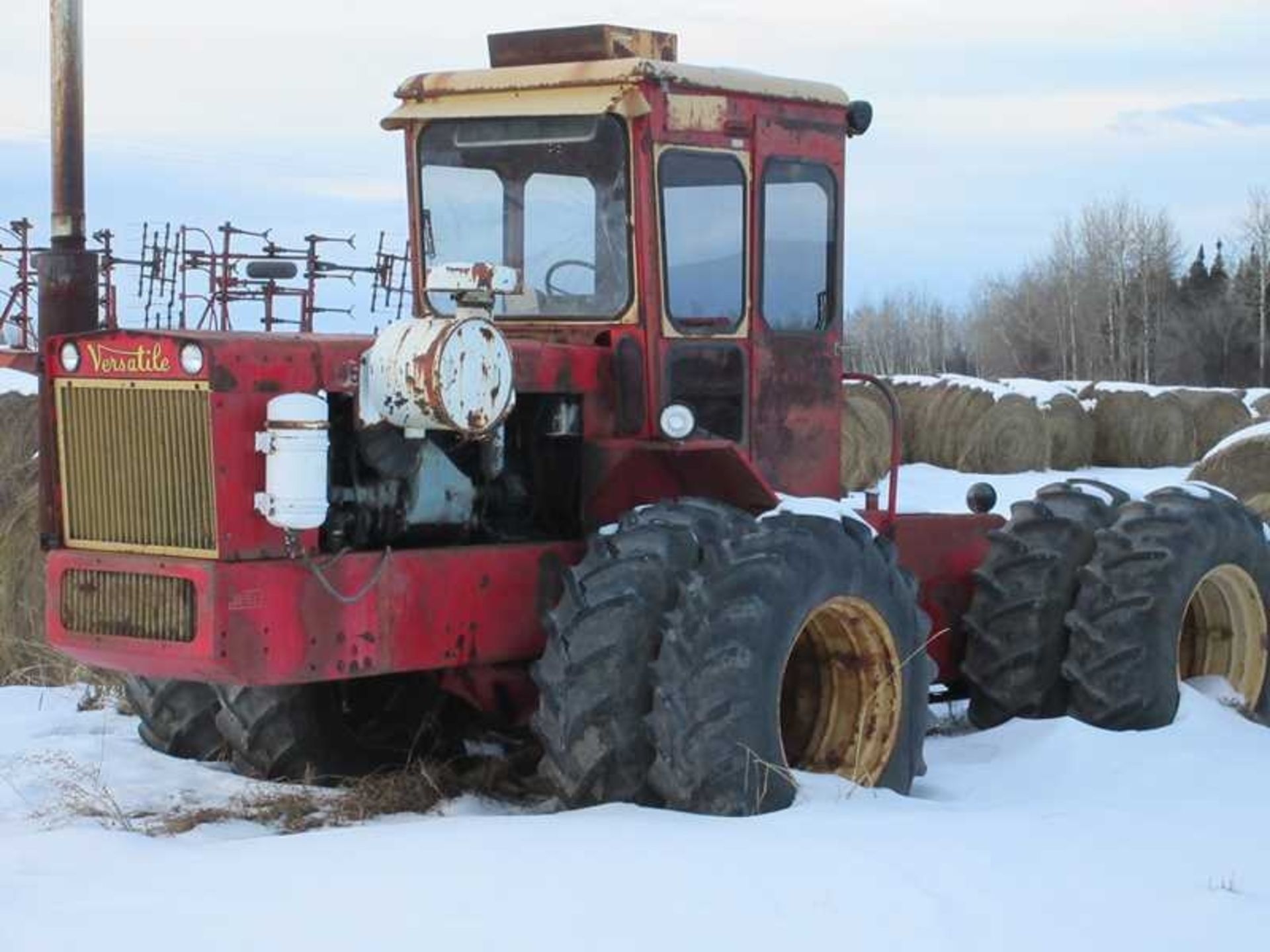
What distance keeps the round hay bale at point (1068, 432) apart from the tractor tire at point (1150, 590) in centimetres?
2126

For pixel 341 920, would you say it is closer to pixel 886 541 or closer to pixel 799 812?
pixel 799 812

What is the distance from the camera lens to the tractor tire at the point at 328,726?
6.93 meters

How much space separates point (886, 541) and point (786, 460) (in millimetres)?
741

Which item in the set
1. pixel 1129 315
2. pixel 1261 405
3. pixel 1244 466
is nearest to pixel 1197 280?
pixel 1129 315

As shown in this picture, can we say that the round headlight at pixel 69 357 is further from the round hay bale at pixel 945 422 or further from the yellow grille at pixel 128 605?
the round hay bale at pixel 945 422

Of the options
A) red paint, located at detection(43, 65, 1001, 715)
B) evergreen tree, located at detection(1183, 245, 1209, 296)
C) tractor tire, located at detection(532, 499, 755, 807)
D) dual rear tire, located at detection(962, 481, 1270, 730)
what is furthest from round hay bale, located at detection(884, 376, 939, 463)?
evergreen tree, located at detection(1183, 245, 1209, 296)

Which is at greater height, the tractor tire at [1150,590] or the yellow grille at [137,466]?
the yellow grille at [137,466]

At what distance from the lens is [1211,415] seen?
3192 cm

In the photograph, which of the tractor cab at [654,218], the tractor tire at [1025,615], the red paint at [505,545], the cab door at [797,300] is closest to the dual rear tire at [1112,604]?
the tractor tire at [1025,615]

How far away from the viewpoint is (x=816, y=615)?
6887 mm

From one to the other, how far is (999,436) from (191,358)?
923 inches

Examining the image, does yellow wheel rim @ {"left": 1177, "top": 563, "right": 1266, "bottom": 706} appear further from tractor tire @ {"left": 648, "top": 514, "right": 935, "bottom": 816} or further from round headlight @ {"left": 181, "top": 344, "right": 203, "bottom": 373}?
round headlight @ {"left": 181, "top": 344, "right": 203, "bottom": 373}

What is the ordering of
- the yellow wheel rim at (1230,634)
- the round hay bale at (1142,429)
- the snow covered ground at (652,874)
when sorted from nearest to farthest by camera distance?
the snow covered ground at (652,874) < the yellow wheel rim at (1230,634) < the round hay bale at (1142,429)

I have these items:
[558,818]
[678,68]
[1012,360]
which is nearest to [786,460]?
[678,68]
